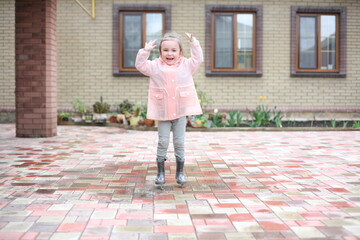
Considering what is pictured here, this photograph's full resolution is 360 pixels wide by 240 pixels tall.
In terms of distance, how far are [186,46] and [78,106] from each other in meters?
3.40

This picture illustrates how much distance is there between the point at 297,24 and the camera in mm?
12586

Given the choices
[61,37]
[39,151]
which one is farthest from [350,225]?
[61,37]

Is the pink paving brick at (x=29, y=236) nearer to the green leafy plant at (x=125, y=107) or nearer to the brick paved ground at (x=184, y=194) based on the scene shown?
the brick paved ground at (x=184, y=194)

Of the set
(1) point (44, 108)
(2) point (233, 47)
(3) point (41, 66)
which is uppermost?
(2) point (233, 47)

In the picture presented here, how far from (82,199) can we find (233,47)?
9652 millimetres

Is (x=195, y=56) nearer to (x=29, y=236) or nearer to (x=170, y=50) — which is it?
(x=170, y=50)

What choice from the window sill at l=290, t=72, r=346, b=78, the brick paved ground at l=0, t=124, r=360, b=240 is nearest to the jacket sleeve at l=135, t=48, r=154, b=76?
the brick paved ground at l=0, t=124, r=360, b=240

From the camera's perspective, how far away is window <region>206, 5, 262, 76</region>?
12.4 metres

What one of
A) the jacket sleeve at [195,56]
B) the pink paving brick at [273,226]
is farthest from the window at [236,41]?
the pink paving brick at [273,226]

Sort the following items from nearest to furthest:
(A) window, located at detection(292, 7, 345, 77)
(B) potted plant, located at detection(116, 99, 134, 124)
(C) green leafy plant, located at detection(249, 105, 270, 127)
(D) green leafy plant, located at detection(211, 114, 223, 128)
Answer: (D) green leafy plant, located at detection(211, 114, 223, 128), (C) green leafy plant, located at detection(249, 105, 270, 127), (B) potted plant, located at detection(116, 99, 134, 124), (A) window, located at detection(292, 7, 345, 77)

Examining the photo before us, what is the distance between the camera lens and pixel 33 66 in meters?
8.32

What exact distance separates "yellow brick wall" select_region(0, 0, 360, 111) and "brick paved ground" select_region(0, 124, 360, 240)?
18.1 ft

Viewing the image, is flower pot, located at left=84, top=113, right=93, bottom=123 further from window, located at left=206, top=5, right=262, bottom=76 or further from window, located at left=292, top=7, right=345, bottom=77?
window, located at left=292, top=7, right=345, bottom=77

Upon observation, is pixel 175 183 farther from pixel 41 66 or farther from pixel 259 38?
pixel 259 38
